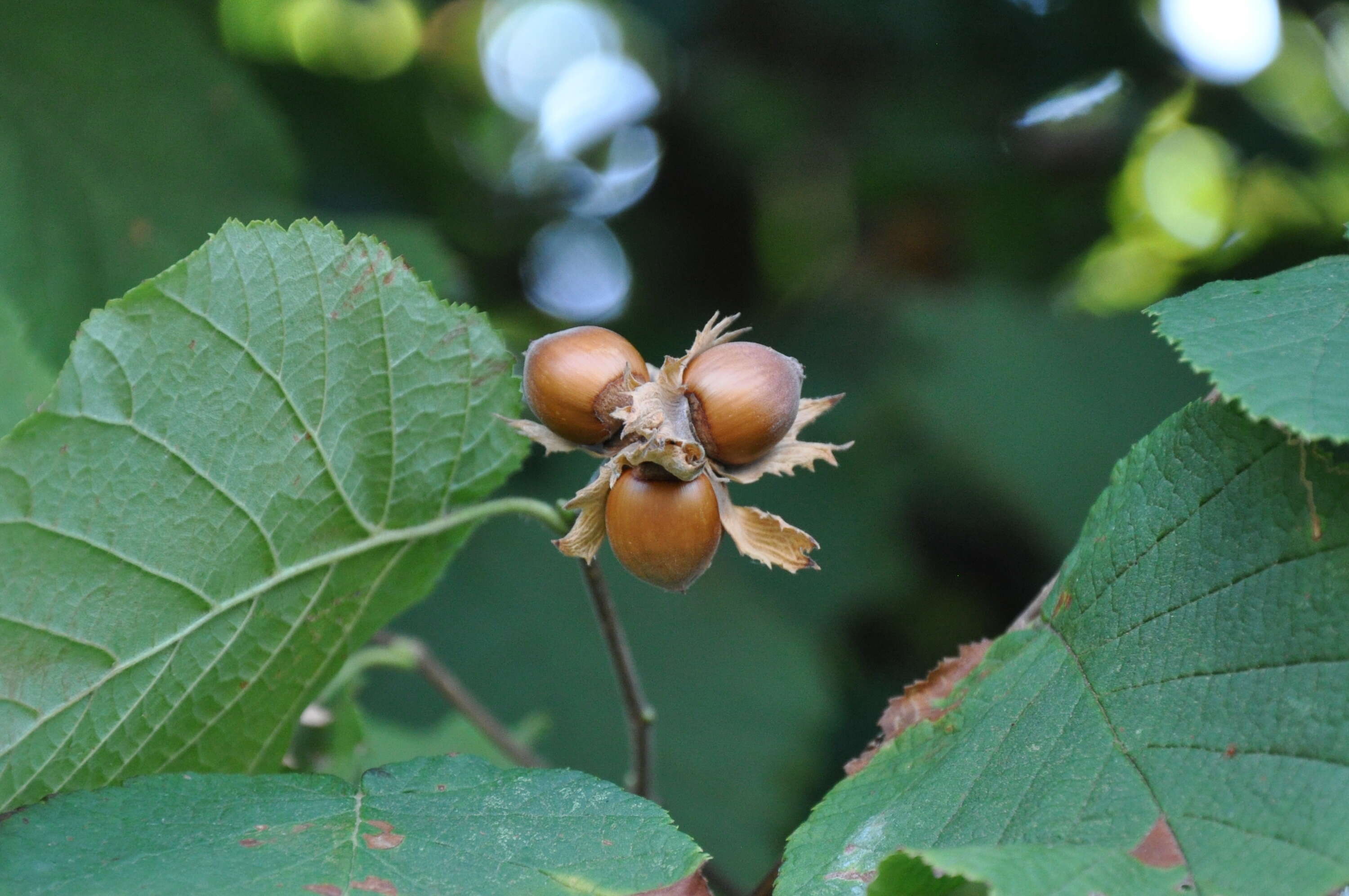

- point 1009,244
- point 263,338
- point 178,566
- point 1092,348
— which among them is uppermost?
point 1009,244

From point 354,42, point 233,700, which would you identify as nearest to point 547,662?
point 233,700

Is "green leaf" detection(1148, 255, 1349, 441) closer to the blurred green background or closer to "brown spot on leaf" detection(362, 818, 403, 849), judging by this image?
"brown spot on leaf" detection(362, 818, 403, 849)

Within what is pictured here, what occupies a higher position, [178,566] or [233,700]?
[178,566]

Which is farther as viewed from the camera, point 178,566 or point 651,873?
point 178,566

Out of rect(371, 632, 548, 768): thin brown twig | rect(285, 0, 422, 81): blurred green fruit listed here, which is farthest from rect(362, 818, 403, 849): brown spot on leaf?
rect(285, 0, 422, 81): blurred green fruit

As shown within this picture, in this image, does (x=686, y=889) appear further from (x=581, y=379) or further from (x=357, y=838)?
(x=581, y=379)

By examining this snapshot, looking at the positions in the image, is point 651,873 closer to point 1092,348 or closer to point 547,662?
point 547,662

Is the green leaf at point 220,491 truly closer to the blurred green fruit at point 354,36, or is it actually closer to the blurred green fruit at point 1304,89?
the blurred green fruit at point 354,36
